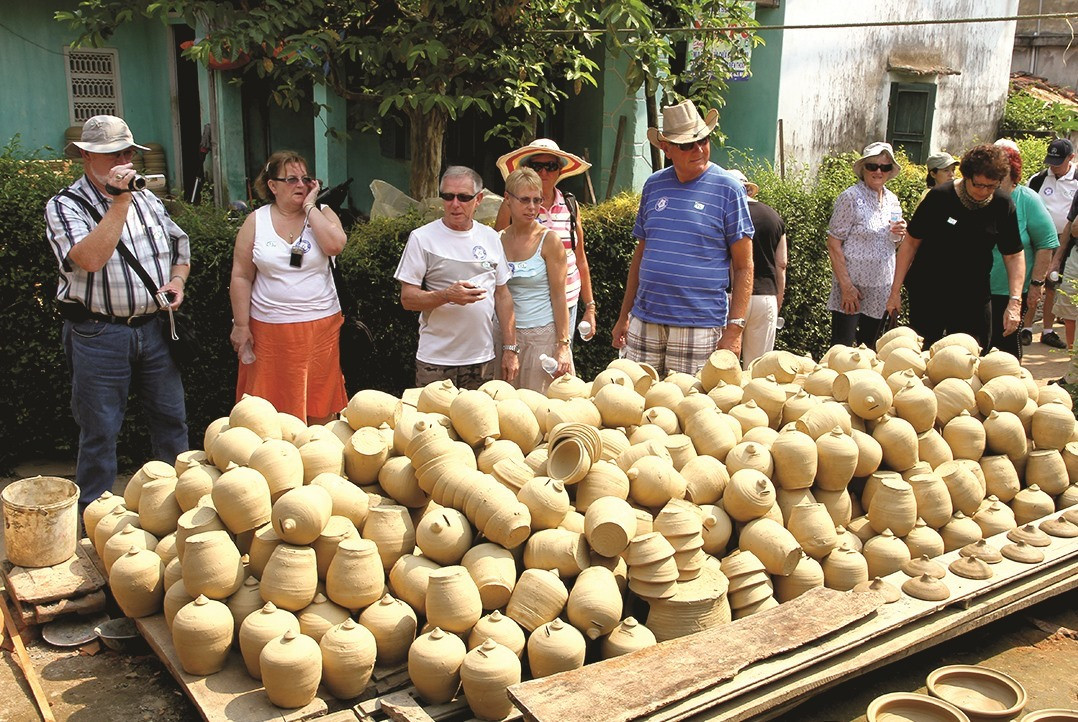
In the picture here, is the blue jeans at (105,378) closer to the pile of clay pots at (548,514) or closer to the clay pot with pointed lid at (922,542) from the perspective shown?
the pile of clay pots at (548,514)

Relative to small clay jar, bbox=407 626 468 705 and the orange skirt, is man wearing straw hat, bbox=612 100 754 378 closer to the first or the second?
the orange skirt

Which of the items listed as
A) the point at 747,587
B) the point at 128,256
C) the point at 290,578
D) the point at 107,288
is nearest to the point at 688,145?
the point at 747,587

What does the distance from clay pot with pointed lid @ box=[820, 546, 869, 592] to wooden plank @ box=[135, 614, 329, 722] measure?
1687mm

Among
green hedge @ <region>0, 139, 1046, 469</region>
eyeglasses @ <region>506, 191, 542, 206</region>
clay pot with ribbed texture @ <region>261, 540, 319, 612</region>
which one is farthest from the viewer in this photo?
green hedge @ <region>0, 139, 1046, 469</region>

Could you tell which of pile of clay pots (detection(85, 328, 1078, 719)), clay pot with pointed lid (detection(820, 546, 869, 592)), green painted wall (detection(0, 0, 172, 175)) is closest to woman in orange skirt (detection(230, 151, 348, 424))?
pile of clay pots (detection(85, 328, 1078, 719))

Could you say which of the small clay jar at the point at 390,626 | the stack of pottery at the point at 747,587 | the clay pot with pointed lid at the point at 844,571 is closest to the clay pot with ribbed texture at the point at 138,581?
the small clay jar at the point at 390,626

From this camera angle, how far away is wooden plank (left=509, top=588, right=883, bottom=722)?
7.99 ft

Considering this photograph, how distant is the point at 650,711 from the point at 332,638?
34.0 inches

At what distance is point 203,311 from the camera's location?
524 centimetres

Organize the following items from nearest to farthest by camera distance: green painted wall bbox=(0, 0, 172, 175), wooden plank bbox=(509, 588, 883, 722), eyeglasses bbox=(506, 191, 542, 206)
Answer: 1. wooden plank bbox=(509, 588, 883, 722)
2. eyeglasses bbox=(506, 191, 542, 206)
3. green painted wall bbox=(0, 0, 172, 175)

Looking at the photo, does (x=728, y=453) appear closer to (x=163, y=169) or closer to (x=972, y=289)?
(x=972, y=289)

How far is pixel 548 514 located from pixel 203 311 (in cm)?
302

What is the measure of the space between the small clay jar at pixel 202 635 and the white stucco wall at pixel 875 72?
8533 mm

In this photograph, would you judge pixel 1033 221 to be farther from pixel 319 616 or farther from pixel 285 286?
pixel 319 616
